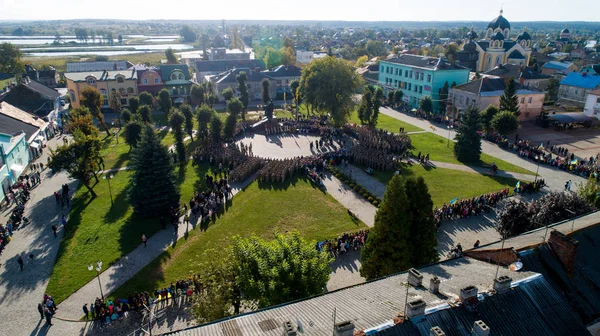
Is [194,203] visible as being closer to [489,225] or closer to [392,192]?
[392,192]

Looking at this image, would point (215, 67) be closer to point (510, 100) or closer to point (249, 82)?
point (249, 82)

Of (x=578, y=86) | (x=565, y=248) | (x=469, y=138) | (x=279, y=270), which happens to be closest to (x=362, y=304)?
(x=279, y=270)

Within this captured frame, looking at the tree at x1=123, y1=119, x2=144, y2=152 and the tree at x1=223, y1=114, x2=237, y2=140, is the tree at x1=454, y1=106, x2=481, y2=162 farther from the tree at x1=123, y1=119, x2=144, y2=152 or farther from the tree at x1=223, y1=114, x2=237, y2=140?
the tree at x1=123, y1=119, x2=144, y2=152

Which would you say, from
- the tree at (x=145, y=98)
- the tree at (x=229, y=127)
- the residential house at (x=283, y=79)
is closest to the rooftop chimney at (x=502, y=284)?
the tree at (x=229, y=127)

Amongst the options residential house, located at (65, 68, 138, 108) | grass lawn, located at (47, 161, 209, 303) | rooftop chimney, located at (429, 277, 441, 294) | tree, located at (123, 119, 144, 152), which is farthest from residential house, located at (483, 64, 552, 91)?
rooftop chimney, located at (429, 277, 441, 294)

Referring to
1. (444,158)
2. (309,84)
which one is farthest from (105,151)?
(444,158)

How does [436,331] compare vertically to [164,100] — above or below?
above
